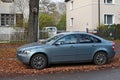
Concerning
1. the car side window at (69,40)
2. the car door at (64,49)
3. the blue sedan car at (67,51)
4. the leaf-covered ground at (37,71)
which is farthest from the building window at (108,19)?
the car door at (64,49)

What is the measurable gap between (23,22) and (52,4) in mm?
37009

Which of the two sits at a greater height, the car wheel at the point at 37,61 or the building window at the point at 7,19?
the building window at the point at 7,19

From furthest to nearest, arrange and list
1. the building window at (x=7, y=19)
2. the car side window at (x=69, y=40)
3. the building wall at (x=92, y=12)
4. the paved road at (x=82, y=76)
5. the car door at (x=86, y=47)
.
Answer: the building wall at (x=92, y=12), the building window at (x=7, y=19), the car door at (x=86, y=47), the car side window at (x=69, y=40), the paved road at (x=82, y=76)

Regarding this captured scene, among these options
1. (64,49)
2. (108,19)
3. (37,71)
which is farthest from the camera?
(108,19)

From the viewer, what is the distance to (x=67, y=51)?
14.3 meters

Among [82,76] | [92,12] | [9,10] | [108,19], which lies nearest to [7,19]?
[9,10]

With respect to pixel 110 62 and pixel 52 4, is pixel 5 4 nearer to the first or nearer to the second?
pixel 110 62

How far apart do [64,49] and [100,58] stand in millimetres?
1831

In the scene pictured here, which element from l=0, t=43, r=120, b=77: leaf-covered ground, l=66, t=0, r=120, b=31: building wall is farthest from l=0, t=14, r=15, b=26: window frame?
l=0, t=43, r=120, b=77: leaf-covered ground

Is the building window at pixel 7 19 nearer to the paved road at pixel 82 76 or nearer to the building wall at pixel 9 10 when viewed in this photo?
the building wall at pixel 9 10

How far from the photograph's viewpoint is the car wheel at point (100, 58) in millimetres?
14773

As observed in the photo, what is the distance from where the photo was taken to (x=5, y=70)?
45.0 feet

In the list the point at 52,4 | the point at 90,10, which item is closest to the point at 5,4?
the point at 90,10

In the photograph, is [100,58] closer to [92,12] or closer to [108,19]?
[92,12]
